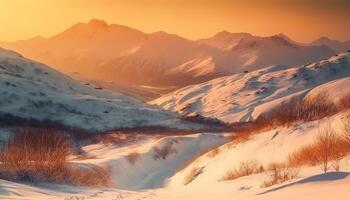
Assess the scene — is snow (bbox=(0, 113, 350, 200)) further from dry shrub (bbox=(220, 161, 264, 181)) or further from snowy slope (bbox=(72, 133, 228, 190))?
dry shrub (bbox=(220, 161, 264, 181))

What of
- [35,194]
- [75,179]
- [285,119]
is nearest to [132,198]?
[35,194]

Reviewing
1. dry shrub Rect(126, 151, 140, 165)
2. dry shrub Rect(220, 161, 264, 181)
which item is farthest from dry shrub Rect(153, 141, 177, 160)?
dry shrub Rect(220, 161, 264, 181)

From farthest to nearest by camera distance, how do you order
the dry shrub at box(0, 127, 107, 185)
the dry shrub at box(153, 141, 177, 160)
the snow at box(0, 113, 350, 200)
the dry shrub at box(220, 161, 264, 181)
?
the dry shrub at box(153, 141, 177, 160) → the dry shrub at box(220, 161, 264, 181) → the dry shrub at box(0, 127, 107, 185) → the snow at box(0, 113, 350, 200)

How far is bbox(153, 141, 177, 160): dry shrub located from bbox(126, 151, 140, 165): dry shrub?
7.11ft

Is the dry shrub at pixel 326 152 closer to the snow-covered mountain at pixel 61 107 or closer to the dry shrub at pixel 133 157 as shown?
the dry shrub at pixel 133 157

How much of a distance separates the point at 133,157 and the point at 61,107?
368 ft

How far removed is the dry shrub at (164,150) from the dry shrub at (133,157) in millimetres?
2168

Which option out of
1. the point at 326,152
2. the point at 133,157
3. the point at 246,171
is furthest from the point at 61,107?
the point at 326,152

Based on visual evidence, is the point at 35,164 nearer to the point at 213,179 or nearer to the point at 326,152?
the point at 213,179

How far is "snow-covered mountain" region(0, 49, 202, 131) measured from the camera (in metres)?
130

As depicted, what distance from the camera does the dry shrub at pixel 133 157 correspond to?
34878mm

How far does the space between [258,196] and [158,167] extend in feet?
90.6

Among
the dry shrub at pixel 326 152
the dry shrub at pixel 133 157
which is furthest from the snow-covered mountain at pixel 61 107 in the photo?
the dry shrub at pixel 326 152

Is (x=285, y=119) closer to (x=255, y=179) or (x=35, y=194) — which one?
(x=255, y=179)
